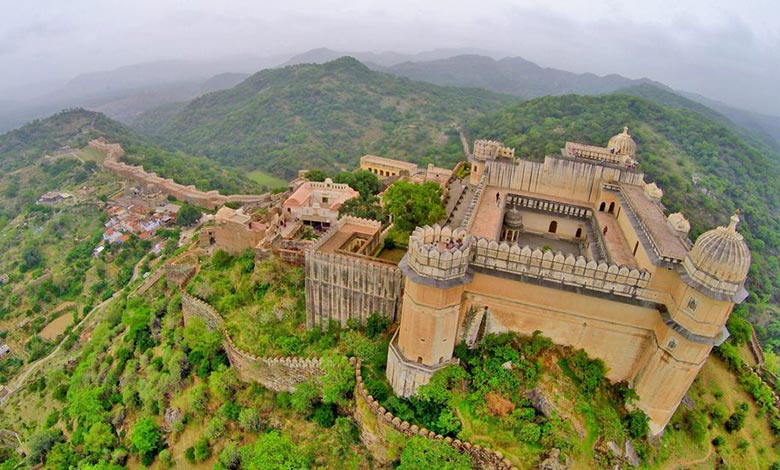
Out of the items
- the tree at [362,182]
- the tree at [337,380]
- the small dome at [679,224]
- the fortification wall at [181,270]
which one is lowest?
the fortification wall at [181,270]

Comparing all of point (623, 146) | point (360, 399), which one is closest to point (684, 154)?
point (623, 146)

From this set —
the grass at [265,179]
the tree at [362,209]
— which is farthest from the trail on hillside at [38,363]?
the grass at [265,179]

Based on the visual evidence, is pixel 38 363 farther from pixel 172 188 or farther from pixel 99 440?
pixel 172 188

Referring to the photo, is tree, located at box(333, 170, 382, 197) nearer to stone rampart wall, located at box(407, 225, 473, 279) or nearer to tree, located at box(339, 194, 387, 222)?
tree, located at box(339, 194, 387, 222)

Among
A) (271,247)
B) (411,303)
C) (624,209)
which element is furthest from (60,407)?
(624,209)

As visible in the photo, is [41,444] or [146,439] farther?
[41,444]

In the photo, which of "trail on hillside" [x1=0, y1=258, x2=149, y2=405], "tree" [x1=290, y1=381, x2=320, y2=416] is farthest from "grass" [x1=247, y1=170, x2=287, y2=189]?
"tree" [x1=290, y1=381, x2=320, y2=416]

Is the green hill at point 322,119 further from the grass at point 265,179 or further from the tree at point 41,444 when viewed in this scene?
the tree at point 41,444
